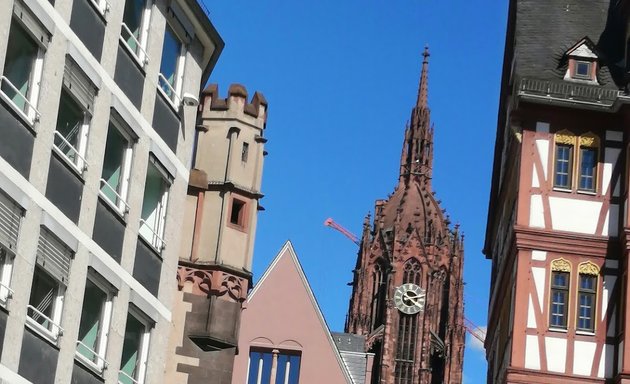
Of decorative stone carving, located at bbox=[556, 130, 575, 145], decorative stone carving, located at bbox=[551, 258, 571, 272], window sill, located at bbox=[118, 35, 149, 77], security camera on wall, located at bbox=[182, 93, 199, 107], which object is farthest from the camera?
decorative stone carving, located at bbox=[556, 130, 575, 145]

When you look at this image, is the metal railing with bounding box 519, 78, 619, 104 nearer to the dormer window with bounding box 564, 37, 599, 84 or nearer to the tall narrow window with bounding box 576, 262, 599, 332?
the dormer window with bounding box 564, 37, 599, 84

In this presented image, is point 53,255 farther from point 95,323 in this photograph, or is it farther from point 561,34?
point 561,34

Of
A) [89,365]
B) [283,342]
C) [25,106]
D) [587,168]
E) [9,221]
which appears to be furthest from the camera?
[283,342]

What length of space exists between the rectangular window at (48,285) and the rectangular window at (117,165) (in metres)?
2.20

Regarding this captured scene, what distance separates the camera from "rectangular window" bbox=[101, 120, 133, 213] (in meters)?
25.5

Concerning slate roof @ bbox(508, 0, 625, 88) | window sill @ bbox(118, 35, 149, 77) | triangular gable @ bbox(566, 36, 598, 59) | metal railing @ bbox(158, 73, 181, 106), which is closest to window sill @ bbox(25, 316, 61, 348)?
window sill @ bbox(118, 35, 149, 77)

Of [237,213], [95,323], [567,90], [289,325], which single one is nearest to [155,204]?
[95,323]

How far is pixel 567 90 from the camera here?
36.1 metres

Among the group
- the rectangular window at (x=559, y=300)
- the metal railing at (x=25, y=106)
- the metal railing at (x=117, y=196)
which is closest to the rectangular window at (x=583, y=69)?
the rectangular window at (x=559, y=300)

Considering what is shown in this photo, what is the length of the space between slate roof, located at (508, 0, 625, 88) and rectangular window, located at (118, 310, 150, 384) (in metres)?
13.7

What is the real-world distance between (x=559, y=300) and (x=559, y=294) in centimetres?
14

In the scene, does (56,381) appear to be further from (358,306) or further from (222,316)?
(358,306)

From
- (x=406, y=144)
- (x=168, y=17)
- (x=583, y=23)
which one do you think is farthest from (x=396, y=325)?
(x=168, y=17)

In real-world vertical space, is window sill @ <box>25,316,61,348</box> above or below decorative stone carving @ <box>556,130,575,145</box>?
below
